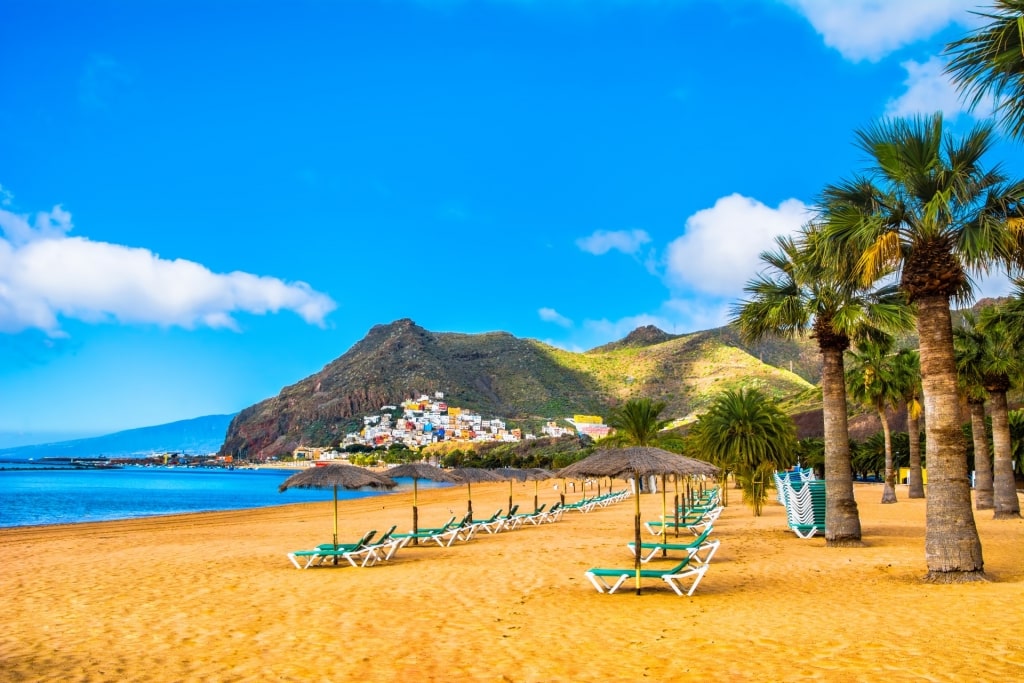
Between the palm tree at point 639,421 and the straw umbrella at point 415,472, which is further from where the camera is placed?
the palm tree at point 639,421

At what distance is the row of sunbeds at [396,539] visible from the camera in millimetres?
14008

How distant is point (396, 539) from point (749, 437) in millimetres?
13193

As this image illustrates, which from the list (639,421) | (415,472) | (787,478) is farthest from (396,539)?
(639,421)

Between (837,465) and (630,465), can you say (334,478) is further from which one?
(837,465)

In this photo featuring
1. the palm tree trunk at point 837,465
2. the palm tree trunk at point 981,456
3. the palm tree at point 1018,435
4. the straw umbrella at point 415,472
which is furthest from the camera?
the palm tree at point 1018,435

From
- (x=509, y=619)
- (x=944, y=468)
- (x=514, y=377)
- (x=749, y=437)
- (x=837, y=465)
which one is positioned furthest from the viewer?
(x=514, y=377)

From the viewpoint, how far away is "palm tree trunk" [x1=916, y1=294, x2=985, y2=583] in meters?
10.0

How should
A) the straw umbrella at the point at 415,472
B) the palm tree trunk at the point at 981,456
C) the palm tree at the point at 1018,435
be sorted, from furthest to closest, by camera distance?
1. the palm tree at the point at 1018,435
2. the palm tree trunk at the point at 981,456
3. the straw umbrella at the point at 415,472

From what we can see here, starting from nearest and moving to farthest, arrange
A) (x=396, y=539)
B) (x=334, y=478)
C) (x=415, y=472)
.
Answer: (x=334, y=478), (x=396, y=539), (x=415, y=472)

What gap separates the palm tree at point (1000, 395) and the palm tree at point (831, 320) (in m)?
6.44

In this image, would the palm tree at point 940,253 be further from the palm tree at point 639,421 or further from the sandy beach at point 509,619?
the palm tree at point 639,421

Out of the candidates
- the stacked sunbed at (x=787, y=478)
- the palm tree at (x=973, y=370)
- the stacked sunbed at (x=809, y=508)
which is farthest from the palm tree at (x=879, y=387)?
the stacked sunbed at (x=809, y=508)

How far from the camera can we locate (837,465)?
14.9m

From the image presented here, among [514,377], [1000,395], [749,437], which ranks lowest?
[749,437]
